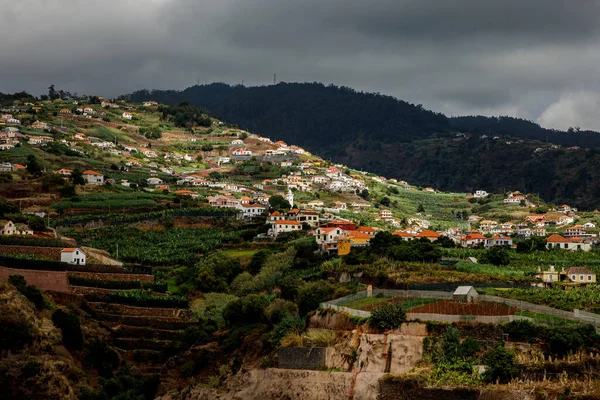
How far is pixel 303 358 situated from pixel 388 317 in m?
5.62

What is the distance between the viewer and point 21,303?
6900 centimetres

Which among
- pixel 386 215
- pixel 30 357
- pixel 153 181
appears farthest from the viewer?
pixel 153 181

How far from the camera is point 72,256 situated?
85625mm

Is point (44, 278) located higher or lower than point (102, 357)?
higher

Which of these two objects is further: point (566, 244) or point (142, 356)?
point (566, 244)

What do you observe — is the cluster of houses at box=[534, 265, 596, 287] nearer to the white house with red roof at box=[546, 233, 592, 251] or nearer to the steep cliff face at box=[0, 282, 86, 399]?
the white house with red roof at box=[546, 233, 592, 251]

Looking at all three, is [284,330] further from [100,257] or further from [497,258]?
[100,257]

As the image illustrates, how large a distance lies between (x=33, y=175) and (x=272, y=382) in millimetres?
75287

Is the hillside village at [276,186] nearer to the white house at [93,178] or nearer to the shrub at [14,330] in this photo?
the white house at [93,178]

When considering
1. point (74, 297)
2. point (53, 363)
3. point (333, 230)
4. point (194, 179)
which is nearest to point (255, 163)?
point (194, 179)

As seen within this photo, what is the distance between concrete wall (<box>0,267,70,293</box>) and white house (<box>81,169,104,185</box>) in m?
50.9

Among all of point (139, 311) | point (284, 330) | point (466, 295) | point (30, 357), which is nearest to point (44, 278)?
point (139, 311)

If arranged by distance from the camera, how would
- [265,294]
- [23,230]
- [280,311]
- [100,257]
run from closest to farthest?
1. [280,311]
2. [265,294]
3. [100,257]
4. [23,230]

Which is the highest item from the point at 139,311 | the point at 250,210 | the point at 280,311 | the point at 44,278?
the point at 250,210
